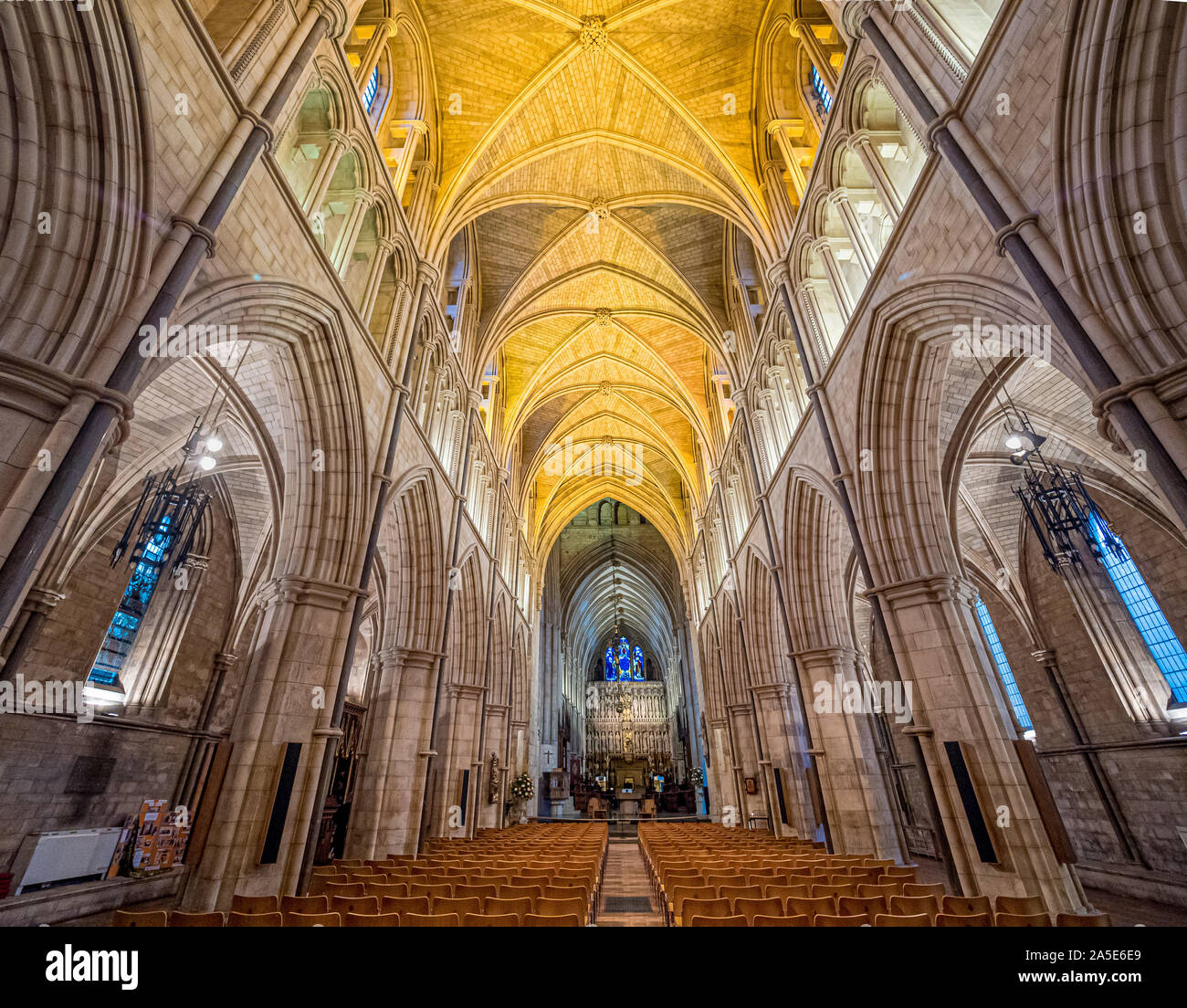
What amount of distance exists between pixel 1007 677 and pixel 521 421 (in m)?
17.9

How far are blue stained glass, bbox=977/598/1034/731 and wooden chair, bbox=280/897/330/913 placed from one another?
1611 cm

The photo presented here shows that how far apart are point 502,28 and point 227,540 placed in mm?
14844

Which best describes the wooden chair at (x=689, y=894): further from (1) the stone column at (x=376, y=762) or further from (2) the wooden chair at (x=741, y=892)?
(1) the stone column at (x=376, y=762)

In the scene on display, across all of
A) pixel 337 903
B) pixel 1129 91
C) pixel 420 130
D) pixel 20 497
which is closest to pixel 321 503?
pixel 20 497

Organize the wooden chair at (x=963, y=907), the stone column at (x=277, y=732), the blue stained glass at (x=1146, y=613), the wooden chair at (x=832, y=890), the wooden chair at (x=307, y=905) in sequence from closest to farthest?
the wooden chair at (x=963, y=907)
the wooden chair at (x=307, y=905)
the wooden chair at (x=832, y=890)
the stone column at (x=277, y=732)
the blue stained glass at (x=1146, y=613)

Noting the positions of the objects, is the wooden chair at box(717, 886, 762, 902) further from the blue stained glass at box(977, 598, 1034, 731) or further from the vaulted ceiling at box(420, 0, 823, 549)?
the blue stained glass at box(977, 598, 1034, 731)

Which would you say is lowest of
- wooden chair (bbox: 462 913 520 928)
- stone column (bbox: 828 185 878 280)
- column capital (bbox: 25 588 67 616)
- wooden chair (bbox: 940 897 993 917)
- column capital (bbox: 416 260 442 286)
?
wooden chair (bbox: 940 897 993 917)

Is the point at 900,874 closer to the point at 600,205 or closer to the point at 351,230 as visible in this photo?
the point at 351,230

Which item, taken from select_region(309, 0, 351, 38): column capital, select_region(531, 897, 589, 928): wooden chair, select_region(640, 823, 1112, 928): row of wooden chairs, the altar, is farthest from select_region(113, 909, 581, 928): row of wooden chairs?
the altar

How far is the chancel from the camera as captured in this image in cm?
461

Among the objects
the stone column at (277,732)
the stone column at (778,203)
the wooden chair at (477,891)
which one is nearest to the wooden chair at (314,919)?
the wooden chair at (477,891)

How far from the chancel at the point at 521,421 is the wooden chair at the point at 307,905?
1.6 inches

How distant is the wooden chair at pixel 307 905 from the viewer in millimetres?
4629
